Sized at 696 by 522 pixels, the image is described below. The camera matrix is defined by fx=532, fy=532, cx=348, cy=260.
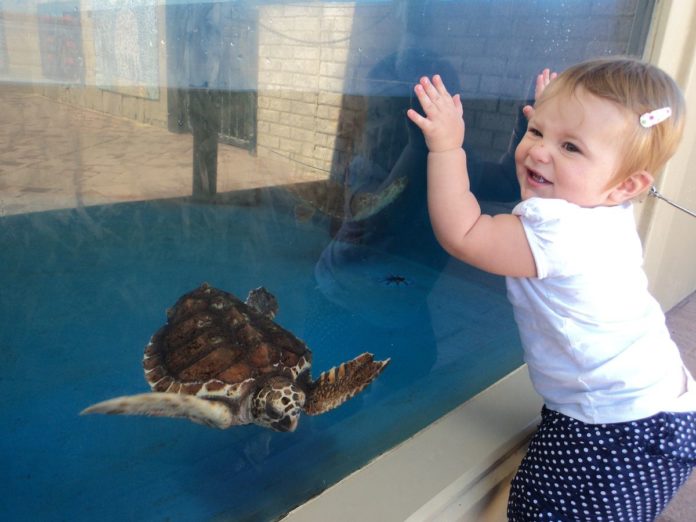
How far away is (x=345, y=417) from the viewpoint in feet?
4.28

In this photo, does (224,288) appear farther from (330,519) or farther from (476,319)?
(476,319)

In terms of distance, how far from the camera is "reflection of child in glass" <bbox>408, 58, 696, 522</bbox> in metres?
0.95

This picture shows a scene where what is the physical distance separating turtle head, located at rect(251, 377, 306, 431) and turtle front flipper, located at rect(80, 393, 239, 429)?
52 millimetres

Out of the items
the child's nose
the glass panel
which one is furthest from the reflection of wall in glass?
the child's nose

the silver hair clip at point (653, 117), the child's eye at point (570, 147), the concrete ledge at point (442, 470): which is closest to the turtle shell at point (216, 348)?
the concrete ledge at point (442, 470)

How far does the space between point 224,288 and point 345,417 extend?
1.55ft

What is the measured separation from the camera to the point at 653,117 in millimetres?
924

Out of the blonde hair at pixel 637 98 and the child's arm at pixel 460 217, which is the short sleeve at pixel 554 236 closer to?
the child's arm at pixel 460 217

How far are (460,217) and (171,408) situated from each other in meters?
0.65

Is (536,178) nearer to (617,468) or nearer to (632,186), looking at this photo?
(632,186)

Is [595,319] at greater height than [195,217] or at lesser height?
lesser

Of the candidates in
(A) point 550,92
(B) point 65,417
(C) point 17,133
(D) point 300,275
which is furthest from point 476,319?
(C) point 17,133

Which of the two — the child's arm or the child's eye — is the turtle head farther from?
the child's eye

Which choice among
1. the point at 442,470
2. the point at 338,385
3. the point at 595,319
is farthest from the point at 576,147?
the point at 442,470
